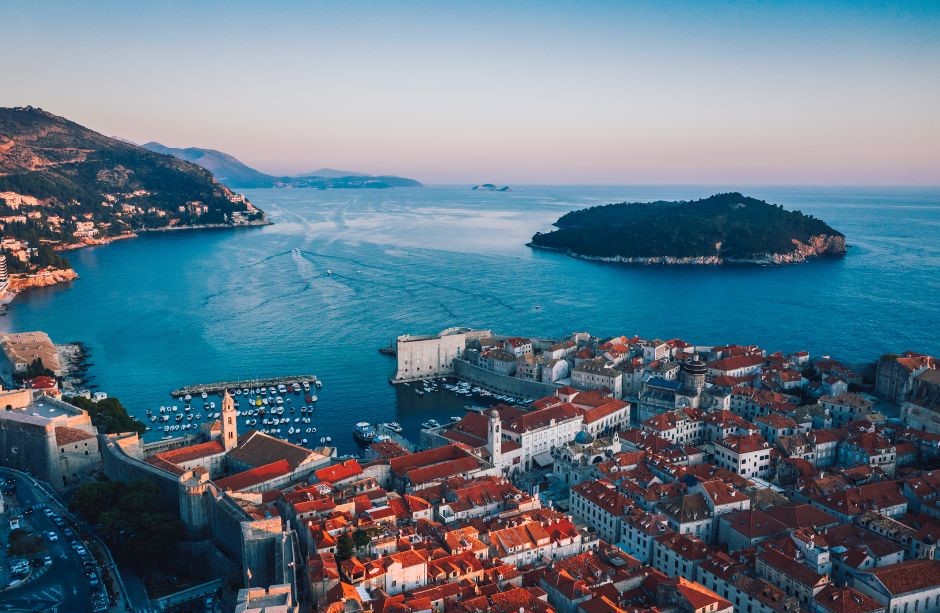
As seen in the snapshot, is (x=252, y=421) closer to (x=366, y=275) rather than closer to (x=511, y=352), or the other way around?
(x=511, y=352)

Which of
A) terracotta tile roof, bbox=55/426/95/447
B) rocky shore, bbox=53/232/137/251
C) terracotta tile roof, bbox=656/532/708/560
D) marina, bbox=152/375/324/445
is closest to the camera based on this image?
terracotta tile roof, bbox=656/532/708/560

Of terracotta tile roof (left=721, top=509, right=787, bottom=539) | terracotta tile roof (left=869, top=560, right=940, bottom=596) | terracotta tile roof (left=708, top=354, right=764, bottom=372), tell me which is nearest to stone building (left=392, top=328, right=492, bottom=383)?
terracotta tile roof (left=708, top=354, right=764, bottom=372)

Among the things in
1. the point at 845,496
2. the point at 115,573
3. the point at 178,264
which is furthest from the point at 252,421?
the point at 178,264

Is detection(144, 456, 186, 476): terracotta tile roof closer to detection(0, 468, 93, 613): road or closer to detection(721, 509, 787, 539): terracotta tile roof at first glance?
detection(0, 468, 93, 613): road

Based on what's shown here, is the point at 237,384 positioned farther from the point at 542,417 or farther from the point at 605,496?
the point at 605,496

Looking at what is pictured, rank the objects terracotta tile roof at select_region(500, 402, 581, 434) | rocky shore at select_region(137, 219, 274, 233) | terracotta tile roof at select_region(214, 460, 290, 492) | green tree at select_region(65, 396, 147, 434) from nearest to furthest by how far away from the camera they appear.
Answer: terracotta tile roof at select_region(214, 460, 290, 492)
terracotta tile roof at select_region(500, 402, 581, 434)
green tree at select_region(65, 396, 147, 434)
rocky shore at select_region(137, 219, 274, 233)

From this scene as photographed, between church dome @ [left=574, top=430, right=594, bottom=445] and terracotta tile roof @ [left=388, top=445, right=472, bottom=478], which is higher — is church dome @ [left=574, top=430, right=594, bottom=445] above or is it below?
below
